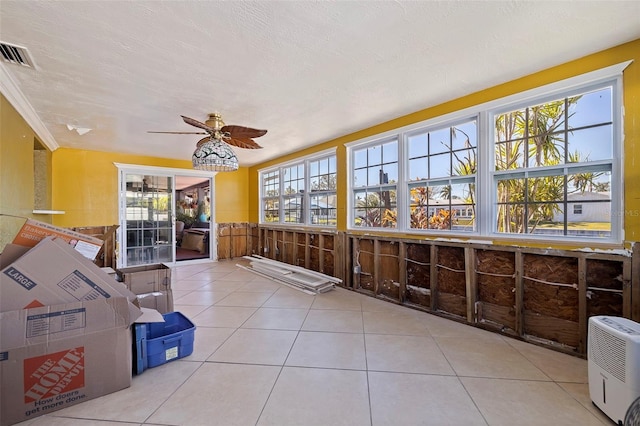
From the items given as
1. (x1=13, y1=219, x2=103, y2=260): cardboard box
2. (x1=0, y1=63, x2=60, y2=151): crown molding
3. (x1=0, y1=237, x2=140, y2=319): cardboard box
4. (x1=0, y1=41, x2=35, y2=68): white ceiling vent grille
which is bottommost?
(x1=0, y1=237, x2=140, y2=319): cardboard box

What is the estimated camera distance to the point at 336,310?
3.34 metres

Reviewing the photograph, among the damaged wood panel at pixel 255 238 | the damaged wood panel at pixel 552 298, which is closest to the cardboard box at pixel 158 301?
the damaged wood panel at pixel 552 298

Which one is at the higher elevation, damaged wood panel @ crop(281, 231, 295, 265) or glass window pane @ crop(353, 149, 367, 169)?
glass window pane @ crop(353, 149, 367, 169)

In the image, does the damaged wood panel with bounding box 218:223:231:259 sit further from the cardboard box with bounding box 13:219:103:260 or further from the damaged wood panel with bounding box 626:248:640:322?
the damaged wood panel with bounding box 626:248:640:322

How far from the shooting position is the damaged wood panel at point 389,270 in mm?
3646

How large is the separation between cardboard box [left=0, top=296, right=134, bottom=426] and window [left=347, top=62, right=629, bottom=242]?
Answer: 10.5 feet

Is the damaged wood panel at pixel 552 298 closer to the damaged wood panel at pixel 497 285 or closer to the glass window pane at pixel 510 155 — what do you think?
the damaged wood panel at pixel 497 285

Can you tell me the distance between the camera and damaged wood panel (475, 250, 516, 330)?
8.69 feet

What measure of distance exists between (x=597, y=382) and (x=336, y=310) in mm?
2285

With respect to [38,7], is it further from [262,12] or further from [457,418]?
[457,418]

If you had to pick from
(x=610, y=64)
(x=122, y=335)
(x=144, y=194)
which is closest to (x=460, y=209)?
(x=610, y=64)

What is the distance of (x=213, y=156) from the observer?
8.85ft

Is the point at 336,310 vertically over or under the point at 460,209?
under

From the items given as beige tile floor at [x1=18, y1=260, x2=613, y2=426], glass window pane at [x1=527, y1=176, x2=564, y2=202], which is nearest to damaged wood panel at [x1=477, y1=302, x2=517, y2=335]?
beige tile floor at [x1=18, y1=260, x2=613, y2=426]
